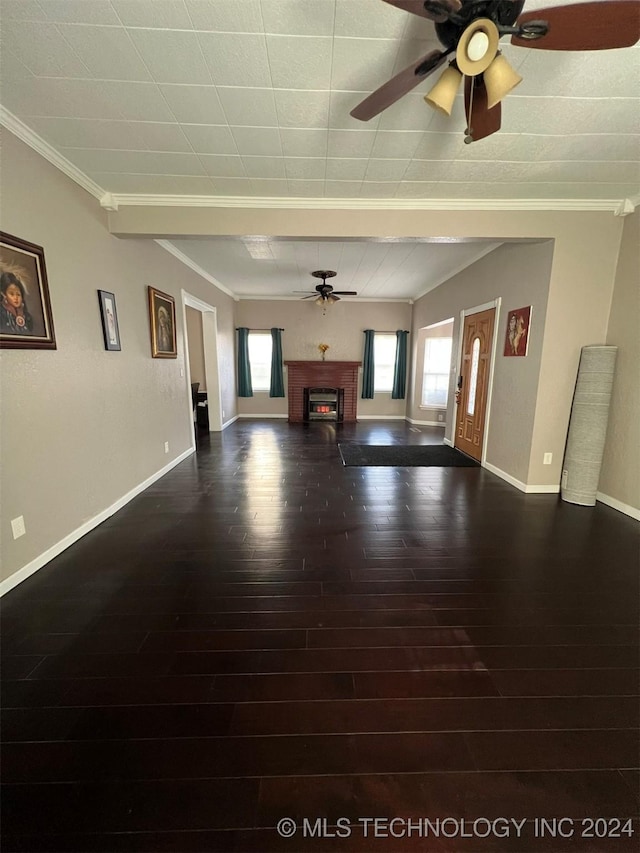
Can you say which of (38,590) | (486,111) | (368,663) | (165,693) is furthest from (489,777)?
(486,111)

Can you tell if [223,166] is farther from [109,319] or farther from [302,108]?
[109,319]

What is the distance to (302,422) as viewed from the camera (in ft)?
24.2

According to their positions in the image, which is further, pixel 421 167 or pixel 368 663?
pixel 421 167

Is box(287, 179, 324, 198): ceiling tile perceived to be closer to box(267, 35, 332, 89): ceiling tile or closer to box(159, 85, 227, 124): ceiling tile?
box(159, 85, 227, 124): ceiling tile

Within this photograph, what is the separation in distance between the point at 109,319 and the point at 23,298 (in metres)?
0.83

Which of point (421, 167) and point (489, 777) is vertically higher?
point (421, 167)

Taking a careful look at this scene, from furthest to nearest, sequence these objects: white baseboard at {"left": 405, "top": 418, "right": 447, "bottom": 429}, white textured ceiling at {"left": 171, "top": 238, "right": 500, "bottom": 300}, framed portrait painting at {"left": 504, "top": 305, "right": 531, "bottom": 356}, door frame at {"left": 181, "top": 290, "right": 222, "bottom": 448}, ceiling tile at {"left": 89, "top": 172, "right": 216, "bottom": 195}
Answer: white baseboard at {"left": 405, "top": 418, "right": 447, "bottom": 429}
door frame at {"left": 181, "top": 290, "right": 222, "bottom": 448}
white textured ceiling at {"left": 171, "top": 238, "right": 500, "bottom": 300}
framed portrait painting at {"left": 504, "top": 305, "right": 531, "bottom": 356}
ceiling tile at {"left": 89, "top": 172, "right": 216, "bottom": 195}

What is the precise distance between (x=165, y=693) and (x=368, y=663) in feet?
2.78

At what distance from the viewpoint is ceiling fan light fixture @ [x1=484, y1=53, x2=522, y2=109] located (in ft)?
4.34

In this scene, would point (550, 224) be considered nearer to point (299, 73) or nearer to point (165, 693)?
point (299, 73)

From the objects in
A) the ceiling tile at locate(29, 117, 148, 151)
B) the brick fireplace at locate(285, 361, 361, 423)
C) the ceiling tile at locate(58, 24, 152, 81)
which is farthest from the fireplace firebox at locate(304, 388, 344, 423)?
the ceiling tile at locate(58, 24, 152, 81)

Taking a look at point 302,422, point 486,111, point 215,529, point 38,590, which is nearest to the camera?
point 486,111

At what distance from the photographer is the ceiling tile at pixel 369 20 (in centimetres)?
134

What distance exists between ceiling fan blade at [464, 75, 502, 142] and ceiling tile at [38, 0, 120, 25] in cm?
162
